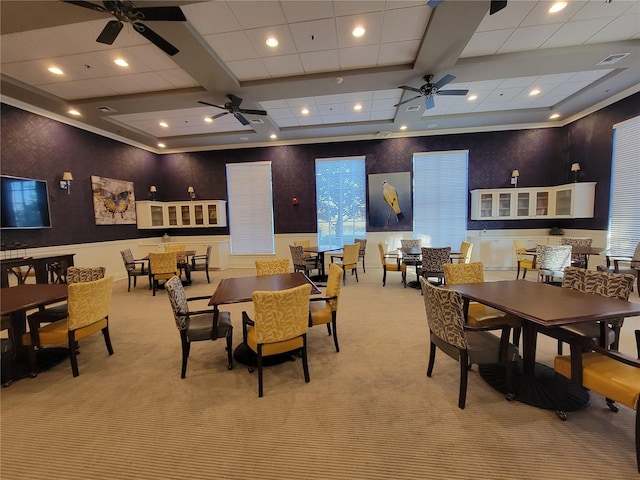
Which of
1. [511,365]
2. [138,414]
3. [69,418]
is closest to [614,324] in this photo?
[511,365]

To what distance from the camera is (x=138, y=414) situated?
2111 millimetres

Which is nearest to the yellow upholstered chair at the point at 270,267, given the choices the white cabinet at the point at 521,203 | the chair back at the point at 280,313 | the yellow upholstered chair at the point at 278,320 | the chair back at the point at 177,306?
the chair back at the point at 177,306

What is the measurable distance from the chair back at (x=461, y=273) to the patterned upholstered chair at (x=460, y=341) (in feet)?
3.05

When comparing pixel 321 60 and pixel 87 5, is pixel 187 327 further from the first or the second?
pixel 321 60

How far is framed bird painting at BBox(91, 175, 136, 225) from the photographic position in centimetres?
661

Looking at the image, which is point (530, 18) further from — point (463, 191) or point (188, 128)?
point (188, 128)

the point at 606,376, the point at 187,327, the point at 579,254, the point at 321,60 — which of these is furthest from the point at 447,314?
the point at 579,254

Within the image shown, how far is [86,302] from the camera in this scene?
267 centimetres

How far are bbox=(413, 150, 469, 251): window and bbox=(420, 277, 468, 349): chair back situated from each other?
19.5 feet

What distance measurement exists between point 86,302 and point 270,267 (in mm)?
2066

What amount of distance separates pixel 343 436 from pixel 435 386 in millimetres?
994

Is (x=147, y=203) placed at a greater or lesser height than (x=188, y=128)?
lesser

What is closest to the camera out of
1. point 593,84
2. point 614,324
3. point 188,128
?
point 614,324

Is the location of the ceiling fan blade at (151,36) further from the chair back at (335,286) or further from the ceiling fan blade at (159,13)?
the chair back at (335,286)
